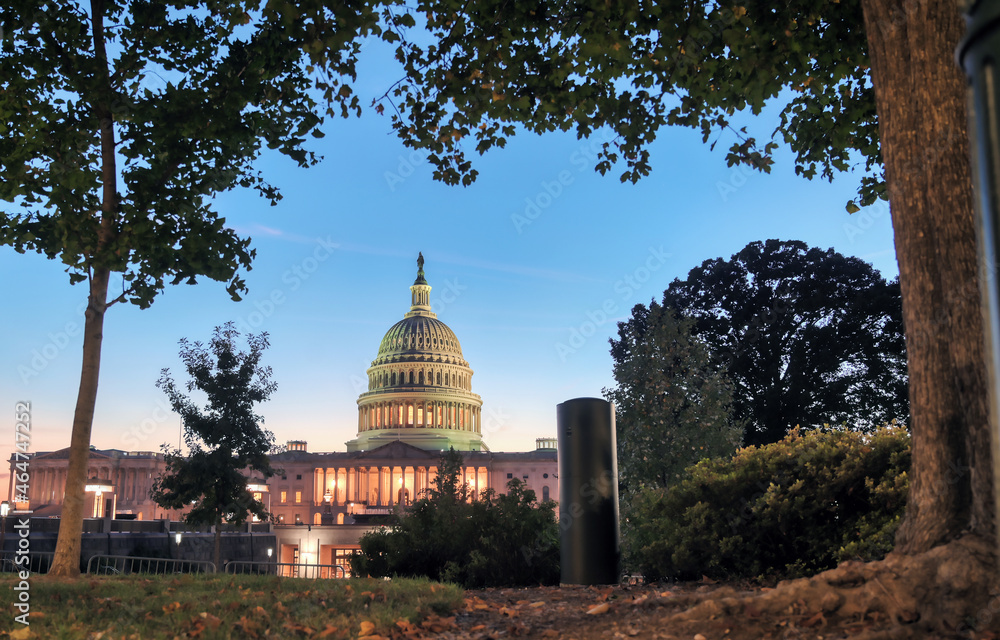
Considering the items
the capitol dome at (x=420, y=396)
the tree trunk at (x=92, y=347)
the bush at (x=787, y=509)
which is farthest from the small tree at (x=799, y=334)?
the capitol dome at (x=420, y=396)

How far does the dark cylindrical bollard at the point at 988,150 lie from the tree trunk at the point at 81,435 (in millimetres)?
11394

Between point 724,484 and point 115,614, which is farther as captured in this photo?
point 724,484

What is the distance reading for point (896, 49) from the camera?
19.6 feet

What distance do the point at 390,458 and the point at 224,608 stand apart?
353ft

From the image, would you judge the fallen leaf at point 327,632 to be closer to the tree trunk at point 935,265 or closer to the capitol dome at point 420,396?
the tree trunk at point 935,265

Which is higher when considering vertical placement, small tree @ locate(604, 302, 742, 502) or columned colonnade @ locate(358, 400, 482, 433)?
columned colonnade @ locate(358, 400, 482, 433)

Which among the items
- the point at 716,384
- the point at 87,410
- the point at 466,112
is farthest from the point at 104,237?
the point at 716,384

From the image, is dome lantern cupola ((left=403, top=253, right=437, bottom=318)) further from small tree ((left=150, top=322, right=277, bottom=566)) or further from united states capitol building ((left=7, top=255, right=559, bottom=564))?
small tree ((left=150, top=322, right=277, bottom=566))

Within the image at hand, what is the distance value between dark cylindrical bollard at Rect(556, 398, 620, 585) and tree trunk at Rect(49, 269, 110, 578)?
6.54 meters

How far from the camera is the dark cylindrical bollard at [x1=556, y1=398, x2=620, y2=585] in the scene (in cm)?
1025

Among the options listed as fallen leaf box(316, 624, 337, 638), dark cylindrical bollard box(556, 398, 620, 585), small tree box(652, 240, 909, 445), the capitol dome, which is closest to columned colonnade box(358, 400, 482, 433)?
the capitol dome

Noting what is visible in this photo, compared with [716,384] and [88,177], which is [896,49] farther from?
[716,384]

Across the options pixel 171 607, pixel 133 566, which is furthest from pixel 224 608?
pixel 133 566

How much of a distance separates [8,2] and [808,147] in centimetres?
1053
